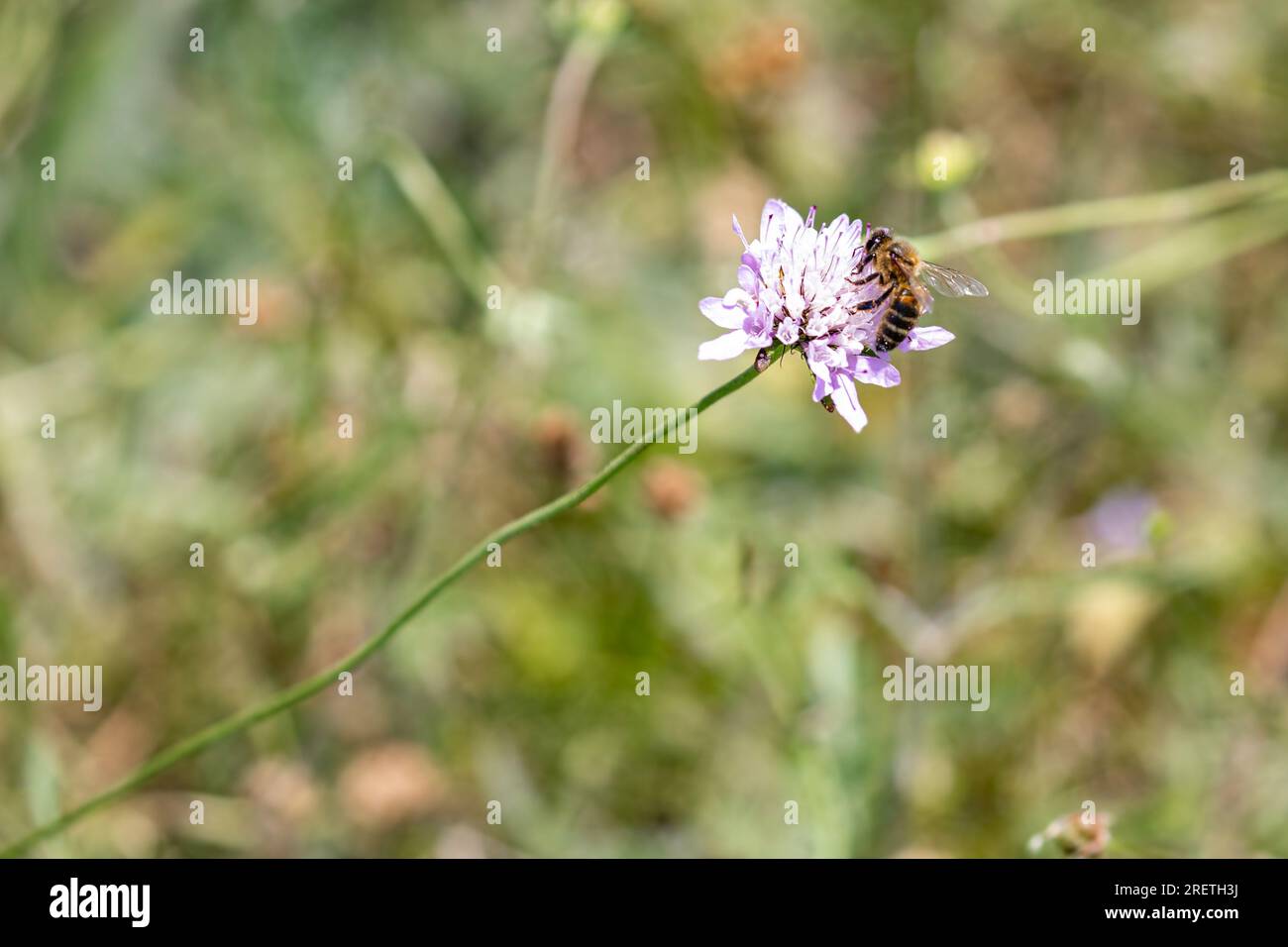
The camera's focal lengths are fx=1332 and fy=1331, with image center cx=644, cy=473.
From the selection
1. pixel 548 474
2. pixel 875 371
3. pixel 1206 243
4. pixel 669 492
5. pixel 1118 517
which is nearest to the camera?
pixel 875 371

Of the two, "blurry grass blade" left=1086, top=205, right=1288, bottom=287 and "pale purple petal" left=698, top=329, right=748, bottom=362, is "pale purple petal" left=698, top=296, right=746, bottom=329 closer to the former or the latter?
"pale purple petal" left=698, top=329, right=748, bottom=362

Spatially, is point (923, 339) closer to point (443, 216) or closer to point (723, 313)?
point (723, 313)

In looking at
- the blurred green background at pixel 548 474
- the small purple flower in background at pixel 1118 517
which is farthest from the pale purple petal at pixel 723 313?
the small purple flower in background at pixel 1118 517

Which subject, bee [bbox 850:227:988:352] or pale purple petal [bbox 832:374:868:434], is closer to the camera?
pale purple petal [bbox 832:374:868:434]

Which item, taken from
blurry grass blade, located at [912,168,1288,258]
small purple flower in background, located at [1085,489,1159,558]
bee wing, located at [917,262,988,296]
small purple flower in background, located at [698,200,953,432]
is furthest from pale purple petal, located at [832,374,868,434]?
small purple flower in background, located at [1085,489,1159,558]

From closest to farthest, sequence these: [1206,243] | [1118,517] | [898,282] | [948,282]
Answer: [898,282], [948,282], [1206,243], [1118,517]

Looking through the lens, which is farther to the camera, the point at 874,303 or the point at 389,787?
the point at 389,787

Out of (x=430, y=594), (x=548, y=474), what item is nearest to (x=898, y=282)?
(x=430, y=594)
